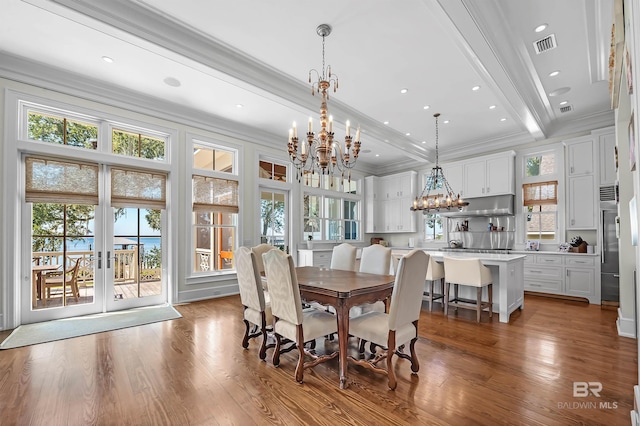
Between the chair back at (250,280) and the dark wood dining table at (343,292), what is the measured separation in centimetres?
41

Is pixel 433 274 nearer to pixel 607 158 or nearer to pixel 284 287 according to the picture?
pixel 284 287

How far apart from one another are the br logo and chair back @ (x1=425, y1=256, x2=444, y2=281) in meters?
2.13

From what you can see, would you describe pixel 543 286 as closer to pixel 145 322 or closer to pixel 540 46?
pixel 540 46

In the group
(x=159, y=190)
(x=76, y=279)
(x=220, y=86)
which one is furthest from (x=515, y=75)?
(x=76, y=279)

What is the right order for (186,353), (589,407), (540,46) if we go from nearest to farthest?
(589,407) < (186,353) < (540,46)

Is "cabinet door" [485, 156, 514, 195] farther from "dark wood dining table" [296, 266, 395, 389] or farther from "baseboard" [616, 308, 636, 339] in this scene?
"dark wood dining table" [296, 266, 395, 389]

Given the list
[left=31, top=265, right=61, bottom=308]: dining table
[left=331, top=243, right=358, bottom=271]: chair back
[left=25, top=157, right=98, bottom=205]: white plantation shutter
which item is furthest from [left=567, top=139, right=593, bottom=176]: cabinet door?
[left=31, top=265, right=61, bottom=308]: dining table

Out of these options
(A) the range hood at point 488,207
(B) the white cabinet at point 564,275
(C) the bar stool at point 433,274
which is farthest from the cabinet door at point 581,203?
(C) the bar stool at point 433,274

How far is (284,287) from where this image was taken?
2.43 m

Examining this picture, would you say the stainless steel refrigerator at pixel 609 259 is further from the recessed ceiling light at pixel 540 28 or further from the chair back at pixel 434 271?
the recessed ceiling light at pixel 540 28

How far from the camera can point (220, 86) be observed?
4062 millimetres

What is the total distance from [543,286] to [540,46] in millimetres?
4179

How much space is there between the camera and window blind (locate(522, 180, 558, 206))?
5762 millimetres

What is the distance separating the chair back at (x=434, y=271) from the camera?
171 inches
